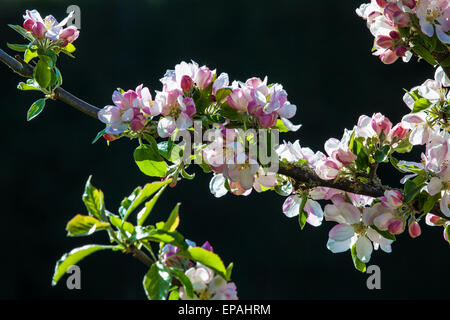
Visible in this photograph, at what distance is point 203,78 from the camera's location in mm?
570

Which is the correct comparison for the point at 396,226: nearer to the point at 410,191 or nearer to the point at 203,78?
the point at 410,191

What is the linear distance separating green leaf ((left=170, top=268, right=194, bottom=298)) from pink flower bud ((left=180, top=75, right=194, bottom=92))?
0.18 m

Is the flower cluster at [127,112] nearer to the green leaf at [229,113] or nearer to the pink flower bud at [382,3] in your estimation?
the green leaf at [229,113]

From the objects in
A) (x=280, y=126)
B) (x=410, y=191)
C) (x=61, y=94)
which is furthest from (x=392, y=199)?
(x=61, y=94)

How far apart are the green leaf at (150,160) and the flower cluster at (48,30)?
181 millimetres

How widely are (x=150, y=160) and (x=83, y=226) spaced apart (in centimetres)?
15

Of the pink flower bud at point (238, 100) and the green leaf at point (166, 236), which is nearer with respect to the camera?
the green leaf at point (166, 236)

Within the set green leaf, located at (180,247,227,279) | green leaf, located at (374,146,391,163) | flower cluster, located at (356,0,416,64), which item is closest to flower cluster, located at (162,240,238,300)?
green leaf, located at (180,247,227,279)

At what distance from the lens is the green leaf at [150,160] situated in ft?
1.88

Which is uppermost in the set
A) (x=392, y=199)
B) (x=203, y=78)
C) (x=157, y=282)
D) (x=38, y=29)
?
(x=38, y=29)

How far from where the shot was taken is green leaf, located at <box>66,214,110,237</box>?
43 centimetres

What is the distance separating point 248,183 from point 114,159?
2.40 m

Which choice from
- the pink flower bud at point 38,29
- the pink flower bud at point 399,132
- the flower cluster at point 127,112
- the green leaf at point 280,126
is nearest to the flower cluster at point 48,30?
the pink flower bud at point 38,29

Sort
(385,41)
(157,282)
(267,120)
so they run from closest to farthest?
(157,282), (267,120), (385,41)
